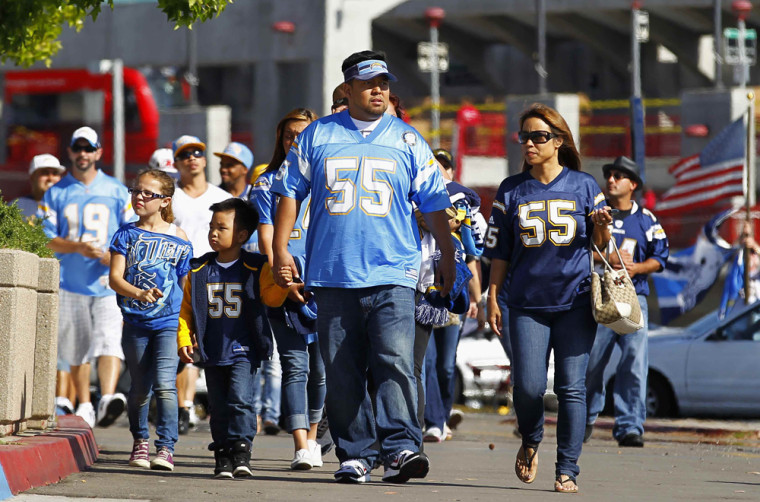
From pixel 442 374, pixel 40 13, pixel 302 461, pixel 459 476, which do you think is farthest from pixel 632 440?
pixel 40 13

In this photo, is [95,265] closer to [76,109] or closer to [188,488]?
[188,488]

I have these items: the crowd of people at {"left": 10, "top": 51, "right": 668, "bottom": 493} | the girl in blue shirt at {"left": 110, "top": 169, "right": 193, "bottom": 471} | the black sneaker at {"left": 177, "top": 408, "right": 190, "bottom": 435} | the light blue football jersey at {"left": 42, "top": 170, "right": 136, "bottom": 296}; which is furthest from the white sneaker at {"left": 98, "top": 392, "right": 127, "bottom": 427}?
the girl in blue shirt at {"left": 110, "top": 169, "right": 193, "bottom": 471}

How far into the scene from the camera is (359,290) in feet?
24.8

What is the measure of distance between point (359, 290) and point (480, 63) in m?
39.1

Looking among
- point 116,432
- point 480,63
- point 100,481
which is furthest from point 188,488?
point 480,63

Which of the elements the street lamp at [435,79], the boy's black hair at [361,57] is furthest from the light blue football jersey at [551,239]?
the street lamp at [435,79]

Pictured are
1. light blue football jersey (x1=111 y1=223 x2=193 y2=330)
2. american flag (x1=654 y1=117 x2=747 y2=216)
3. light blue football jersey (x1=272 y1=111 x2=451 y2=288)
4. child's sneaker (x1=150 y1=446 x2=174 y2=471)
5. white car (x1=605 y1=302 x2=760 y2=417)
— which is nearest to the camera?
light blue football jersey (x1=272 y1=111 x2=451 y2=288)

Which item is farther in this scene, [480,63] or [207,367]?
[480,63]

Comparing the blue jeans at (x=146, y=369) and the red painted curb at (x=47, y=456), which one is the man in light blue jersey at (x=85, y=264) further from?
the blue jeans at (x=146, y=369)

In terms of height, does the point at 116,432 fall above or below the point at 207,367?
below

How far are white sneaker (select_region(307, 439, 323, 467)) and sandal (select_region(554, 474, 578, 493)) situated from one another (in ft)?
5.19

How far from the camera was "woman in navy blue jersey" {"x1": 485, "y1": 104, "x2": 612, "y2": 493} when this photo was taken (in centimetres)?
799

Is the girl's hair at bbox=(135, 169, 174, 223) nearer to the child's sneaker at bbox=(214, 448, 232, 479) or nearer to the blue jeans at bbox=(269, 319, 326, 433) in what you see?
the blue jeans at bbox=(269, 319, 326, 433)

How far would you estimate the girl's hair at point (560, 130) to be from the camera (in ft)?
27.4
